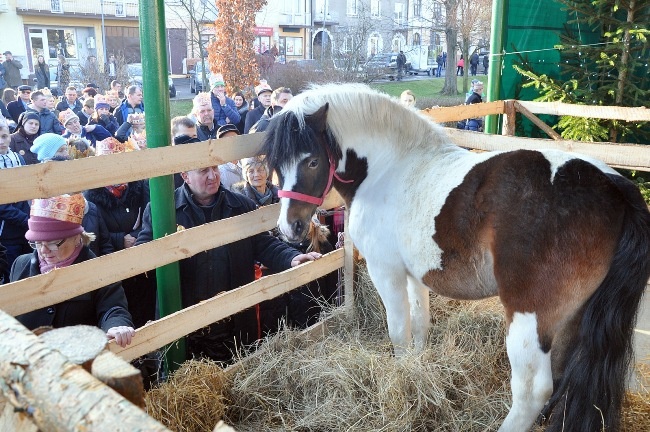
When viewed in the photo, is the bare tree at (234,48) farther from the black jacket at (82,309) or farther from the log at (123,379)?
the log at (123,379)

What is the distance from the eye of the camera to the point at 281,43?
26500 mm

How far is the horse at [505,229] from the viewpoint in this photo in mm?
2217

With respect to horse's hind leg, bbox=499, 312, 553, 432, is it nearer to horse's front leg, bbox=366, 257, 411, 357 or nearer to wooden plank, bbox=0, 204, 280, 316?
horse's front leg, bbox=366, 257, 411, 357

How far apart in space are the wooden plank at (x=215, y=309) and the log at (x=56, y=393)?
1455mm

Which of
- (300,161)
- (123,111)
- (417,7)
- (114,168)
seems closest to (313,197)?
(300,161)

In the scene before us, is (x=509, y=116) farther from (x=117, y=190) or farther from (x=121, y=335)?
(x=121, y=335)

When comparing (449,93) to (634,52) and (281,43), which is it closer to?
(281,43)

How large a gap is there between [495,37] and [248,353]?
5378 millimetres

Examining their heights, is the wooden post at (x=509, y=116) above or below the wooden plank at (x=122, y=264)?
above

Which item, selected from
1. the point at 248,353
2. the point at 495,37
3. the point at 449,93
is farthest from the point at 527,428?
the point at 449,93

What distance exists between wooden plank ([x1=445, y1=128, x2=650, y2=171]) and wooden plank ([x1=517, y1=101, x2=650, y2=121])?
1.70m

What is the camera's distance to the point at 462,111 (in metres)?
5.11

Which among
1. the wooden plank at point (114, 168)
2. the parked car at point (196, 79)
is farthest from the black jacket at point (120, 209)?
the parked car at point (196, 79)

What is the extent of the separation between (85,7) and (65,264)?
27.3 metres
